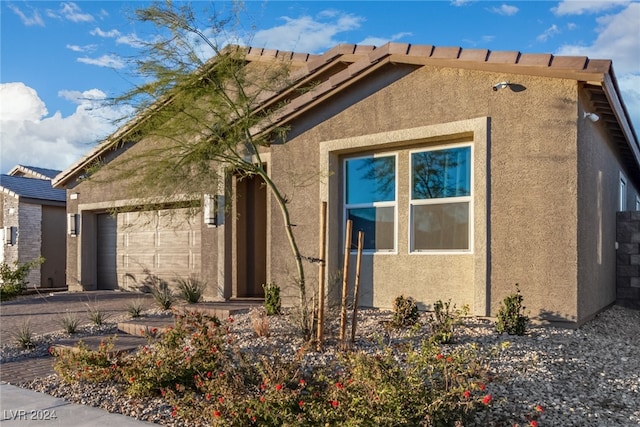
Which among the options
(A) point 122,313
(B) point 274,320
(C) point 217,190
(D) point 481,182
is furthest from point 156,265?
(D) point 481,182

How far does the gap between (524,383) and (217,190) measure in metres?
6.98

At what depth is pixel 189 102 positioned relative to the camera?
339 inches

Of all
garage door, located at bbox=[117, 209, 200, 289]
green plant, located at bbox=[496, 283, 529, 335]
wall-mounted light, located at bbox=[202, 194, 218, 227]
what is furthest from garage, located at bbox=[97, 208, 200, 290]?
green plant, located at bbox=[496, 283, 529, 335]

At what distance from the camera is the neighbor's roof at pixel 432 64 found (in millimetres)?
7586

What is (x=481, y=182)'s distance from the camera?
27.4 feet

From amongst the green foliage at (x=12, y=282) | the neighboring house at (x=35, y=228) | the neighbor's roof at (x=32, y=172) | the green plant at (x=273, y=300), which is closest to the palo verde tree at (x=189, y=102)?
the green plant at (x=273, y=300)

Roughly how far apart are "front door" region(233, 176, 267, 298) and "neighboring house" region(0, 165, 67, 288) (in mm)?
10903

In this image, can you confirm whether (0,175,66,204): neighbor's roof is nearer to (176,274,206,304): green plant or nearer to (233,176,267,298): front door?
(176,274,206,304): green plant

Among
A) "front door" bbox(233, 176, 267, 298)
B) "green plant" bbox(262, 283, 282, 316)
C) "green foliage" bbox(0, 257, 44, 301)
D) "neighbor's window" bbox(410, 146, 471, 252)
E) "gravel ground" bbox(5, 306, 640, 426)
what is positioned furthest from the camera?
"green foliage" bbox(0, 257, 44, 301)

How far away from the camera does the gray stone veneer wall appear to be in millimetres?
11344

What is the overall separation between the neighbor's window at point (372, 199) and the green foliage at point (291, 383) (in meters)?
3.34

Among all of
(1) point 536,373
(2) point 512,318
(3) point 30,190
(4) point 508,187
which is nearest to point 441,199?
(4) point 508,187

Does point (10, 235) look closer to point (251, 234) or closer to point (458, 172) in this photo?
point (251, 234)

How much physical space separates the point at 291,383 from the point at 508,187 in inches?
181
